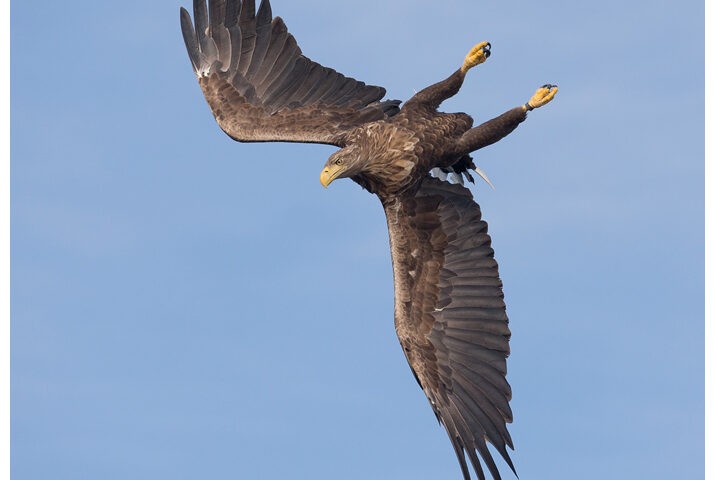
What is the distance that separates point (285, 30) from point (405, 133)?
2.52m

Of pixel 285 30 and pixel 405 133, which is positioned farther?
pixel 285 30

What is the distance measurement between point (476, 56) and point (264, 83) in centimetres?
262

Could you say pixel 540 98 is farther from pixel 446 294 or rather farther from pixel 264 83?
pixel 264 83

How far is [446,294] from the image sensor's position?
575 inches

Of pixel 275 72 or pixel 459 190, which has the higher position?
pixel 275 72

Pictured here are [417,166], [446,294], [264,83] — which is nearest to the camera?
[417,166]

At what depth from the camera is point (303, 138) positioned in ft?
46.9

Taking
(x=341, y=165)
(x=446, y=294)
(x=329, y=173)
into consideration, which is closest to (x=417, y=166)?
(x=341, y=165)

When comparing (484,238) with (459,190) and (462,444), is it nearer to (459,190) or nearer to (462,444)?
(459,190)

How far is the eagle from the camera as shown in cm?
1368

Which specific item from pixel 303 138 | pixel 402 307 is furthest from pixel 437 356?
pixel 303 138

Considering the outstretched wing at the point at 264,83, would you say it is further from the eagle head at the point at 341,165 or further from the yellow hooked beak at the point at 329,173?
the yellow hooked beak at the point at 329,173

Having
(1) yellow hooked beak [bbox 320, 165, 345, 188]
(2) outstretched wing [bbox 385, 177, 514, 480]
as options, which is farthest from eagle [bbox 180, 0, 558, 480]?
(1) yellow hooked beak [bbox 320, 165, 345, 188]

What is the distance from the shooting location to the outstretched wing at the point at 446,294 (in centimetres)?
1440
